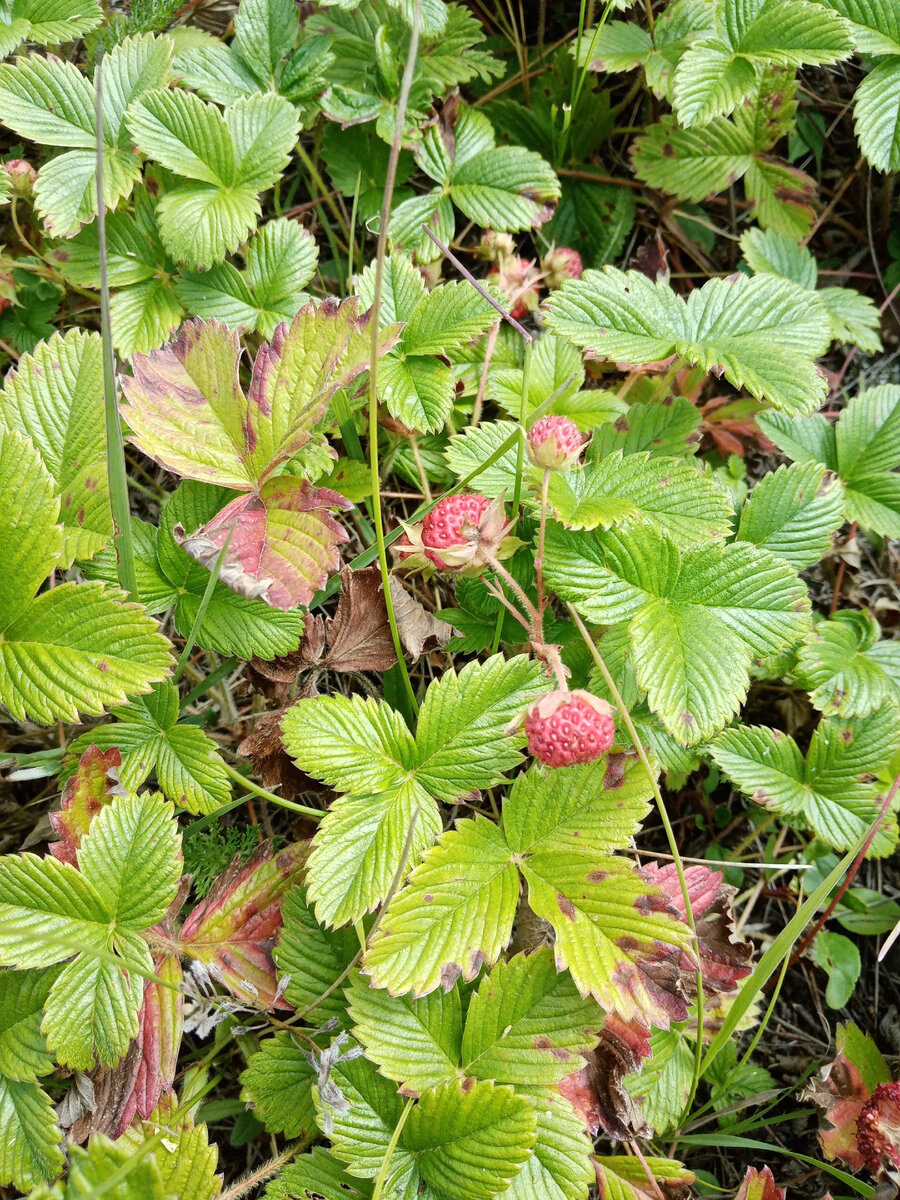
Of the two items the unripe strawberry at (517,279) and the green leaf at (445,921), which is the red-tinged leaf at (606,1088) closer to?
the green leaf at (445,921)

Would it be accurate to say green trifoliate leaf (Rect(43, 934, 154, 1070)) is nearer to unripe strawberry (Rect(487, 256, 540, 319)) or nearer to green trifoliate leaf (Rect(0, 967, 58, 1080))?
green trifoliate leaf (Rect(0, 967, 58, 1080))

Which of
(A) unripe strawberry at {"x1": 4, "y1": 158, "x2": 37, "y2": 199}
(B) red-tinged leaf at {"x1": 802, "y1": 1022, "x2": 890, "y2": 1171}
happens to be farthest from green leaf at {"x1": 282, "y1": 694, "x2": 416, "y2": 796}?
(A) unripe strawberry at {"x1": 4, "y1": 158, "x2": 37, "y2": 199}

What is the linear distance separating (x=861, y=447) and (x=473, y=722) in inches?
41.3

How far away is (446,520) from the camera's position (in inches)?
48.4

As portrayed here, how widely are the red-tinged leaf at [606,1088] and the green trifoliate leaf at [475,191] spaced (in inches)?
56.1

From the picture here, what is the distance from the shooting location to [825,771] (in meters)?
1.59

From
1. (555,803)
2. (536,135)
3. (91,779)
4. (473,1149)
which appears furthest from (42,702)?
(536,135)

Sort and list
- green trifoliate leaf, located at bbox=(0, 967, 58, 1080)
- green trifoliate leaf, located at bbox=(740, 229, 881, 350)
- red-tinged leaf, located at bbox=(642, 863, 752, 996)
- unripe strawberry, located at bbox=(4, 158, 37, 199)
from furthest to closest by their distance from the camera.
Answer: green trifoliate leaf, located at bbox=(740, 229, 881, 350) < unripe strawberry, located at bbox=(4, 158, 37, 199) < red-tinged leaf, located at bbox=(642, 863, 752, 996) < green trifoliate leaf, located at bbox=(0, 967, 58, 1080)

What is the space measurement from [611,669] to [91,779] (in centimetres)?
80

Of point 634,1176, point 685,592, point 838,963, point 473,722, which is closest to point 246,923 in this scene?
point 473,722

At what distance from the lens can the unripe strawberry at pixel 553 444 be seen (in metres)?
1.23

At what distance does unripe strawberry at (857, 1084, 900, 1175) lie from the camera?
141 cm

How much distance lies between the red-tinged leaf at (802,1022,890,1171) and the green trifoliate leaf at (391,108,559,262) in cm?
163

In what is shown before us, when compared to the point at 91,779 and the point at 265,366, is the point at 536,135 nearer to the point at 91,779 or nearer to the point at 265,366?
the point at 265,366
